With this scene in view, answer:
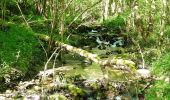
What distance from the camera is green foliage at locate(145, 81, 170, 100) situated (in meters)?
7.61

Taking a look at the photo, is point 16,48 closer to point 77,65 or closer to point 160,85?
point 77,65

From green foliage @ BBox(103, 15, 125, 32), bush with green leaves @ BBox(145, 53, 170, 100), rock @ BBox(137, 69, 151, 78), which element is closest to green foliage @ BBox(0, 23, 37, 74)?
rock @ BBox(137, 69, 151, 78)

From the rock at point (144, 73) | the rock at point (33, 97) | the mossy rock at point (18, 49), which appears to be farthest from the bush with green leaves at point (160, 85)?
the mossy rock at point (18, 49)

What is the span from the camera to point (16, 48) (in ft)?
34.0

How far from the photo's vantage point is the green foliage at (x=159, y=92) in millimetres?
7605

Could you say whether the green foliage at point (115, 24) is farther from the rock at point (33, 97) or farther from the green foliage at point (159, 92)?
the rock at point (33, 97)

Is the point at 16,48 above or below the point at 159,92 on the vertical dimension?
above

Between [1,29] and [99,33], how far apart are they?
7.17 metres

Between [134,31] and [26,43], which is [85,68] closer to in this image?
[26,43]

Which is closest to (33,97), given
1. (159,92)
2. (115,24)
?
(159,92)

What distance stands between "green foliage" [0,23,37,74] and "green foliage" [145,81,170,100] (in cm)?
340

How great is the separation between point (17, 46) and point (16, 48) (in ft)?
0.45

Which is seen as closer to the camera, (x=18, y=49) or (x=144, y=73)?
(x=144, y=73)

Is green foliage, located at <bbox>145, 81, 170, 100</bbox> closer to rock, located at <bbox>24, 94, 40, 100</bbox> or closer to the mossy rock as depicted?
rock, located at <bbox>24, 94, 40, 100</bbox>
